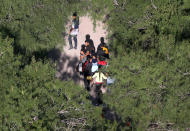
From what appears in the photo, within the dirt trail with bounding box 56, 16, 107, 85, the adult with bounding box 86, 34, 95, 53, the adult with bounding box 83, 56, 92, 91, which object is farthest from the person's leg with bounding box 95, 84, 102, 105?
the adult with bounding box 86, 34, 95, 53

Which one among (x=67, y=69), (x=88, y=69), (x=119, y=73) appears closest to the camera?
(x=119, y=73)

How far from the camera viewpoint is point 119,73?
25.8 ft

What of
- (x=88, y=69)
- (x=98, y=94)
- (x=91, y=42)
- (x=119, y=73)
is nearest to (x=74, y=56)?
(x=91, y=42)

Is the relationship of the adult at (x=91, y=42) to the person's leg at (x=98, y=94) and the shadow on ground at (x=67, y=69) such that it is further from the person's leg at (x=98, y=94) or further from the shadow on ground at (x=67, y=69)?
the person's leg at (x=98, y=94)

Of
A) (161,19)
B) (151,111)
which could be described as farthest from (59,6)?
(151,111)

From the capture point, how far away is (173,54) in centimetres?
762

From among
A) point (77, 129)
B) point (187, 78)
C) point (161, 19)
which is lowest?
point (77, 129)

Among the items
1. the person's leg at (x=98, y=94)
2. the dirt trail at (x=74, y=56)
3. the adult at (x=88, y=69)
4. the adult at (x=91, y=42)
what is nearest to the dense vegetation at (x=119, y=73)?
the person's leg at (x=98, y=94)

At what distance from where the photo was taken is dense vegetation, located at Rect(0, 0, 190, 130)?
7.25m

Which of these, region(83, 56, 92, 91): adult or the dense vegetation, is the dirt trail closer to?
region(83, 56, 92, 91): adult

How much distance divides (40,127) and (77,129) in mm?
1481

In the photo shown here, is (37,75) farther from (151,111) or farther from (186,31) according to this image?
(186,31)

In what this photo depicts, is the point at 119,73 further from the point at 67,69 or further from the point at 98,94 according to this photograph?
the point at 67,69

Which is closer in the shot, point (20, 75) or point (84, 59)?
point (20, 75)
